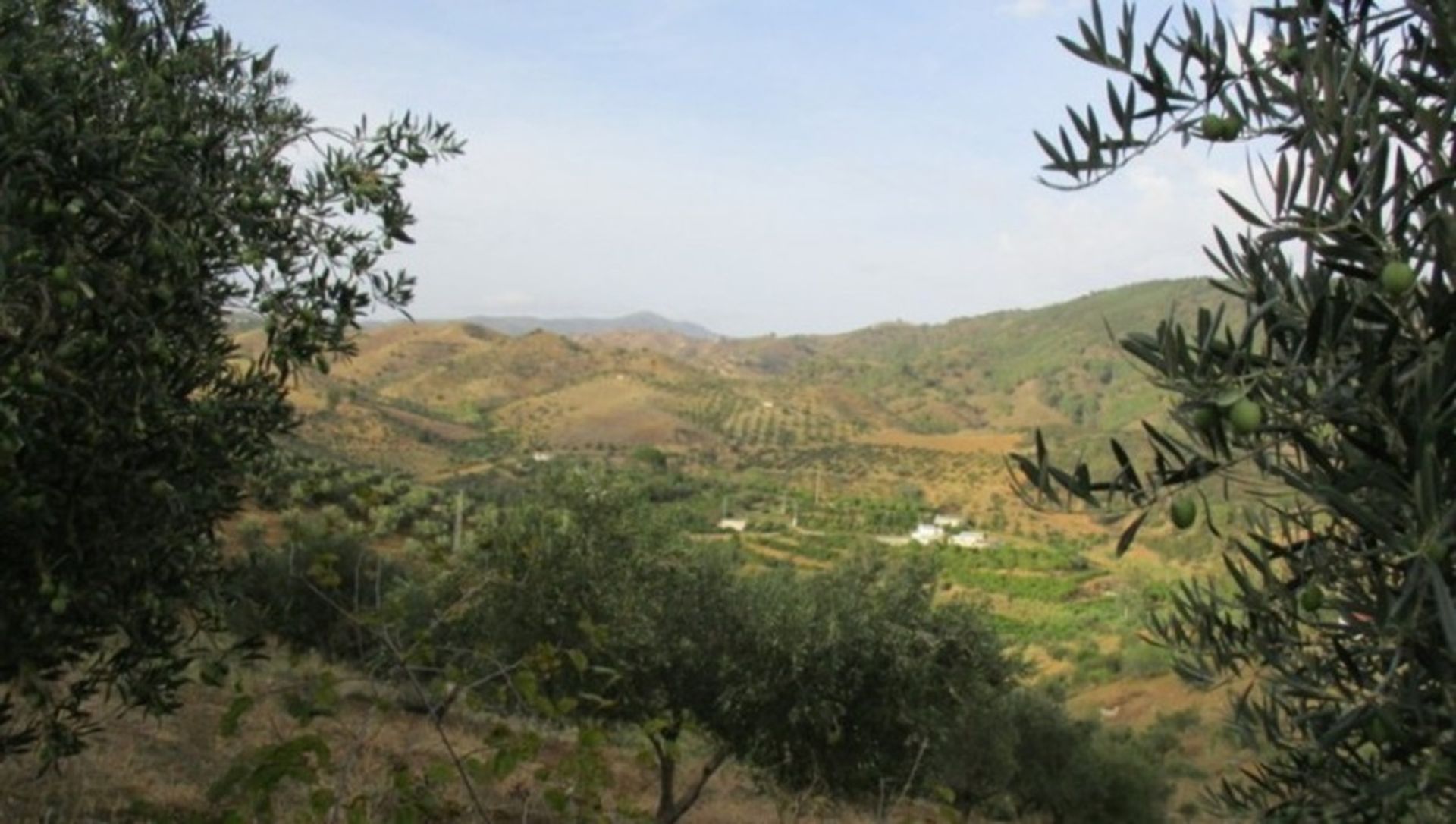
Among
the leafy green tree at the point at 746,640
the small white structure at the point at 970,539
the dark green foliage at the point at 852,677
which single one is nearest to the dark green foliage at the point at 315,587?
the leafy green tree at the point at 746,640

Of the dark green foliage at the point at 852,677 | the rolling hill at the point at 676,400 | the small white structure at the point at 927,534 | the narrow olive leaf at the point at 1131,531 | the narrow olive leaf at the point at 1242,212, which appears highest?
the narrow olive leaf at the point at 1242,212

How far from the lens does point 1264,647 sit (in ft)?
8.98

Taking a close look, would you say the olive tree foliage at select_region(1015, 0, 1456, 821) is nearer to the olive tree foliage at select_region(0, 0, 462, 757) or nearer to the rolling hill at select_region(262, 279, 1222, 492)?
the olive tree foliage at select_region(0, 0, 462, 757)

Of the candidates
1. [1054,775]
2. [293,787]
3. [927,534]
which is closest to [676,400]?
[927,534]

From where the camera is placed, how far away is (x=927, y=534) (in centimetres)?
8538

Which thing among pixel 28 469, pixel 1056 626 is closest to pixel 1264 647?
pixel 28 469

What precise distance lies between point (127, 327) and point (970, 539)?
290 feet

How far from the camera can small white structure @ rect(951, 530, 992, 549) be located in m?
85.3

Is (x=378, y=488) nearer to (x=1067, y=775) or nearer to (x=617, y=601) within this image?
(x=617, y=601)

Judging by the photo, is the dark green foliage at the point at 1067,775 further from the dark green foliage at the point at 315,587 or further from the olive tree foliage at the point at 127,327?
the olive tree foliage at the point at 127,327

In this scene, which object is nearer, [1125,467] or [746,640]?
[1125,467]

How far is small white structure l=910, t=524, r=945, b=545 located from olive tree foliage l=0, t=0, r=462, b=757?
78.0m

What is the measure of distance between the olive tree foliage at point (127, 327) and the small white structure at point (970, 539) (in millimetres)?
82965

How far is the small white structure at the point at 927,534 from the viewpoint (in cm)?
8238
